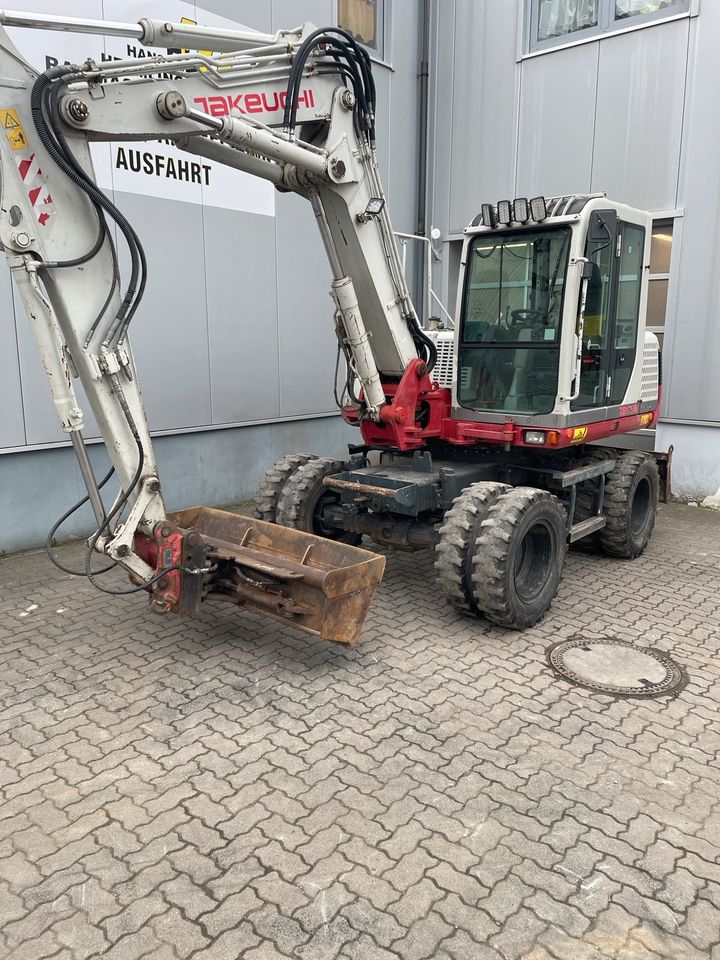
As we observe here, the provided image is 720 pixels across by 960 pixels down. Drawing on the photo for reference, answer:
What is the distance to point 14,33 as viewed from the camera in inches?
243

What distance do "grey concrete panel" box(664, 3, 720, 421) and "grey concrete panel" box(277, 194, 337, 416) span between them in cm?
434

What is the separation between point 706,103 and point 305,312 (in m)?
5.28

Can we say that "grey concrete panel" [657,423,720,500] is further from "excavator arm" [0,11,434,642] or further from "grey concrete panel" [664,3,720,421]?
"excavator arm" [0,11,434,642]

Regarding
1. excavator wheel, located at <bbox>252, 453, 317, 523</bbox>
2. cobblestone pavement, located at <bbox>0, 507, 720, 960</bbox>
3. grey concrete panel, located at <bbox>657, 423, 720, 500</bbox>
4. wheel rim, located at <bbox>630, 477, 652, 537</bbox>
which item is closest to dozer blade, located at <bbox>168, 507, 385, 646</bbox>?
cobblestone pavement, located at <bbox>0, 507, 720, 960</bbox>

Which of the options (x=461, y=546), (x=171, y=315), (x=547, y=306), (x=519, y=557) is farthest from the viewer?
(x=171, y=315)

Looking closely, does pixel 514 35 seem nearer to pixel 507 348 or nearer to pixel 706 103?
pixel 706 103

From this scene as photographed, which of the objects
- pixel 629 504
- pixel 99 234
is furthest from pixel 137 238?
pixel 629 504

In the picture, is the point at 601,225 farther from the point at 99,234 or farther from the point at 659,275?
the point at 659,275

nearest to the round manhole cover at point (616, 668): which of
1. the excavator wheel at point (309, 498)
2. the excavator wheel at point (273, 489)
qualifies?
the excavator wheel at point (309, 498)

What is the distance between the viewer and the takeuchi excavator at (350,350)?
3.73 metres

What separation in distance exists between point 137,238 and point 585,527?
421 cm

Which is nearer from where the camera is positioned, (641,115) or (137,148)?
(137,148)

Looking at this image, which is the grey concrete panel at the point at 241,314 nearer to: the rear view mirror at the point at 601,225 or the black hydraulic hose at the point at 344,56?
the black hydraulic hose at the point at 344,56

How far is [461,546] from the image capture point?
4852mm
